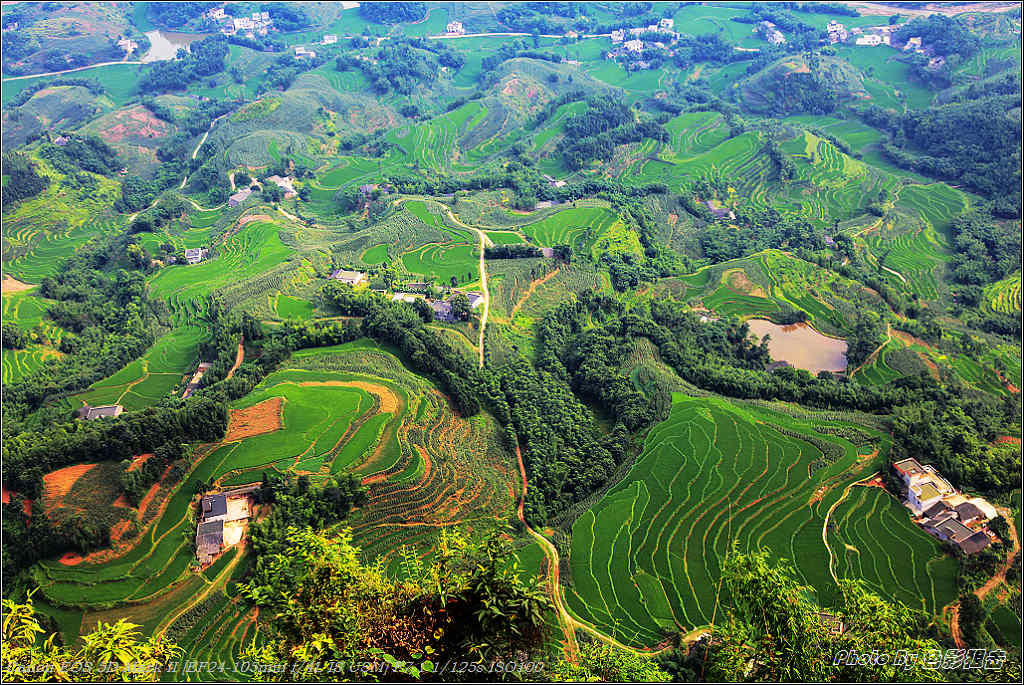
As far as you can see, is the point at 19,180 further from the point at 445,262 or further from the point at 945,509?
the point at 945,509

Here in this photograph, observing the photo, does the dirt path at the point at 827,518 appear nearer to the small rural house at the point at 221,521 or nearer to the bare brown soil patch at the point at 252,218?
the small rural house at the point at 221,521

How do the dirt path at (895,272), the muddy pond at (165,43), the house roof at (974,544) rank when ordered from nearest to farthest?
1. the house roof at (974,544)
2. the dirt path at (895,272)
3. the muddy pond at (165,43)

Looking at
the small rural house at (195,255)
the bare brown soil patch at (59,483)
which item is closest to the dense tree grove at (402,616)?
the bare brown soil patch at (59,483)

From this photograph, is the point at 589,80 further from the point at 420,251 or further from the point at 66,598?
the point at 66,598

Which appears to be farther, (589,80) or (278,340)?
(589,80)

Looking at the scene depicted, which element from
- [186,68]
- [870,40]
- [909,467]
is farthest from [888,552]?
[186,68]

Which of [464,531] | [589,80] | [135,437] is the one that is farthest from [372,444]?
[589,80]
